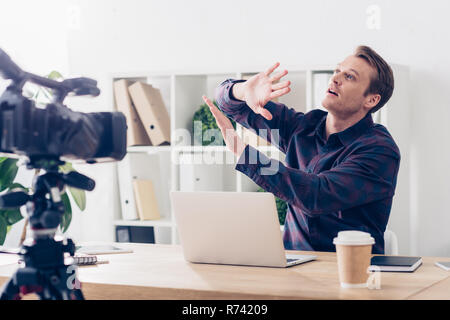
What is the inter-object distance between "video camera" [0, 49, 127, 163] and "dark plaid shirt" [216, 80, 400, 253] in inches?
23.3

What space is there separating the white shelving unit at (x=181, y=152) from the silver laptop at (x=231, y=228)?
1572 millimetres

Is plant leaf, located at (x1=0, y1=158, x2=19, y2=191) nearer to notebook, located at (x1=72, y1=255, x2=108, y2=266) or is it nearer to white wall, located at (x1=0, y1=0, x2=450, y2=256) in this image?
white wall, located at (x1=0, y1=0, x2=450, y2=256)

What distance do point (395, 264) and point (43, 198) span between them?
91cm

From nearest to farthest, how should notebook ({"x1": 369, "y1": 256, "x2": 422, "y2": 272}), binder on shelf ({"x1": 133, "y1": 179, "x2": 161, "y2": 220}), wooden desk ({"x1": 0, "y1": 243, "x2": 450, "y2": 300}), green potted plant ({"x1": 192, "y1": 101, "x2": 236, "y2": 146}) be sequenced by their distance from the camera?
wooden desk ({"x1": 0, "y1": 243, "x2": 450, "y2": 300}) < notebook ({"x1": 369, "y1": 256, "x2": 422, "y2": 272}) < green potted plant ({"x1": 192, "y1": 101, "x2": 236, "y2": 146}) < binder on shelf ({"x1": 133, "y1": 179, "x2": 161, "y2": 220})

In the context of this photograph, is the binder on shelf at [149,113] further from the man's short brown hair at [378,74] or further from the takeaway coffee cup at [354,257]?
the takeaway coffee cup at [354,257]

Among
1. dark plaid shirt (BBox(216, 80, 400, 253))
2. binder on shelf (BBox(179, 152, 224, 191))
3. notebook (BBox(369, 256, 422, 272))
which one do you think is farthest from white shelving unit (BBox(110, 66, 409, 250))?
notebook (BBox(369, 256, 422, 272))

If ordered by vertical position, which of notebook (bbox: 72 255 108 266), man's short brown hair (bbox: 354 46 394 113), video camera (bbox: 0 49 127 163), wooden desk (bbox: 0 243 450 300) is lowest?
wooden desk (bbox: 0 243 450 300)

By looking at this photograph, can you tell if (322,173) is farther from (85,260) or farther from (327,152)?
(85,260)

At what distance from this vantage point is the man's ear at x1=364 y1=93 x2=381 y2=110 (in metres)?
2.27

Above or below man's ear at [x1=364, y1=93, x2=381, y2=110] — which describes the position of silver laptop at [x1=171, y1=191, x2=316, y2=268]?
below

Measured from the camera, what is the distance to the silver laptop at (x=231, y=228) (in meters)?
1.55

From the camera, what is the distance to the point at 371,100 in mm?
2281

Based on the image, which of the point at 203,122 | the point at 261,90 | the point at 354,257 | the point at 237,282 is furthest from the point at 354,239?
the point at 203,122
